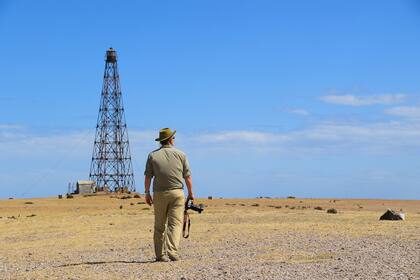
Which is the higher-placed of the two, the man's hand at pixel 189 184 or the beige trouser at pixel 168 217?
the man's hand at pixel 189 184

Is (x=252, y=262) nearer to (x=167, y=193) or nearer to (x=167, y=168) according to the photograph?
(x=167, y=193)

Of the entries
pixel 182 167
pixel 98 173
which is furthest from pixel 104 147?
pixel 182 167

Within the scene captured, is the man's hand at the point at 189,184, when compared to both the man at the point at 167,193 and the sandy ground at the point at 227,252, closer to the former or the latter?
the man at the point at 167,193

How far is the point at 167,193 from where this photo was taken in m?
13.8

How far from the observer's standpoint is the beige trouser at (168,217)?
13.8 metres

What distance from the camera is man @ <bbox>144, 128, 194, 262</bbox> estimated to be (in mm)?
13797

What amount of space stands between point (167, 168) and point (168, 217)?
35.5 inches

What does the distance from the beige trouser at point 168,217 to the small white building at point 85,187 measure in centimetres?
4316

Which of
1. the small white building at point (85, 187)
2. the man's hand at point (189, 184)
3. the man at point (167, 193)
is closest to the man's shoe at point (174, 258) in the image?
the man at point (167, 193)

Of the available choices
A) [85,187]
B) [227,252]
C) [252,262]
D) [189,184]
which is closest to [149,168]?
[189,184]

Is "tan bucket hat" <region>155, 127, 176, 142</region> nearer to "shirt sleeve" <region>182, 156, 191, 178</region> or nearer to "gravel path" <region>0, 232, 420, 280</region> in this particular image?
"shirt sleeve" <region>182, 156, 191, 178</region>

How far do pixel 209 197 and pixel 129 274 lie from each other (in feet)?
146

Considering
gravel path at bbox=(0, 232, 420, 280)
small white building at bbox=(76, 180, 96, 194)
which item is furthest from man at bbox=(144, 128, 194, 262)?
small white building at bbox=(76, 180, 96, 194)

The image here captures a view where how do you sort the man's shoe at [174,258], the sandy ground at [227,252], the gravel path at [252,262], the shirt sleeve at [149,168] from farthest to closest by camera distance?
the shirt sleeve at [149,168] → the man's shoe at [174,258] → the sandy ground at [227,252] → the gravel path at [252,262]
